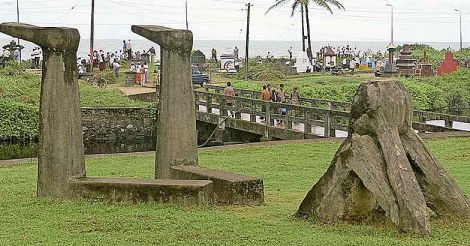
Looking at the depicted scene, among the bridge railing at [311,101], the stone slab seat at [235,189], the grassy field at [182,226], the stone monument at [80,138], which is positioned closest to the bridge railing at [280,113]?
the bridge railing at [311,101]

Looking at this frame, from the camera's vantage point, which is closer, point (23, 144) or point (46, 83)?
point (46, 83)

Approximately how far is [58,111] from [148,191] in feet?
5.64

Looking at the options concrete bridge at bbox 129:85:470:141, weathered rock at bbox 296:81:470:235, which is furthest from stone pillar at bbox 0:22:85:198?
concrete bridge at bbox 129:85:470:141

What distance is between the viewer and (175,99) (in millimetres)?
12930

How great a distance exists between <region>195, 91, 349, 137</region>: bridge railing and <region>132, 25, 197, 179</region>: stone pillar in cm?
1291

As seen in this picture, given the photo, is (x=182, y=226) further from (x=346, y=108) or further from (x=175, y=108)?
(x=346, y=108)

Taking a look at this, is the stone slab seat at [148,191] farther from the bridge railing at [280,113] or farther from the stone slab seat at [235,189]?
the bridge railing at [280,113]

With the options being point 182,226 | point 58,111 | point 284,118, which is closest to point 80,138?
point 58,111

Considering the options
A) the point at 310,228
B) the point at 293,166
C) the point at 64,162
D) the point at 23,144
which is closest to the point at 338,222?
the point at 310,228

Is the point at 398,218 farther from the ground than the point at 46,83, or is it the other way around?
the point at 46,83

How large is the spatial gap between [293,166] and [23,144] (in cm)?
1906

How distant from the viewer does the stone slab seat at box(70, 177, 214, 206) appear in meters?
11.6

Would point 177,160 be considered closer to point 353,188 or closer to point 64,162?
point 64,162

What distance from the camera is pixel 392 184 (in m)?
9.70
